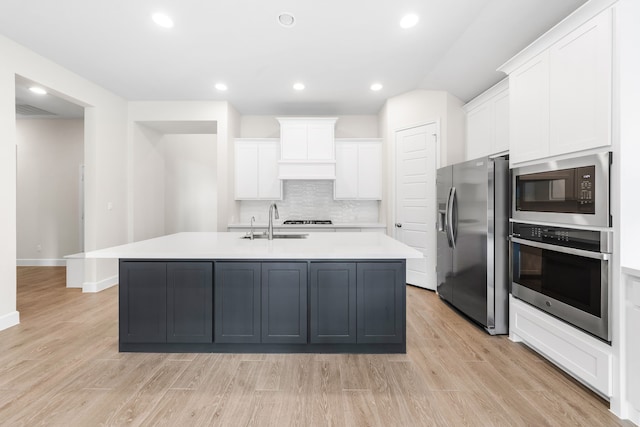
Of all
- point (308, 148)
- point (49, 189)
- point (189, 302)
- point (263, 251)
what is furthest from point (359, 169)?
point (49, 189)

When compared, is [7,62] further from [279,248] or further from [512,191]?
[512,191]

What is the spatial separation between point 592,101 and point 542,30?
1.20 metres

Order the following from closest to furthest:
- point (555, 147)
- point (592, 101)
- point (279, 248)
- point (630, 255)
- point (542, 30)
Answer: point (630, 255) < point (592, 101) < point (555, 147) < point (279, 248) < point (542, 30)

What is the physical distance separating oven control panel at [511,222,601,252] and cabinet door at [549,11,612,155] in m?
0.54

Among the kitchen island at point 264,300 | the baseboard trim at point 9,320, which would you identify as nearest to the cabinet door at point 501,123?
the kitchen island at point 264,300

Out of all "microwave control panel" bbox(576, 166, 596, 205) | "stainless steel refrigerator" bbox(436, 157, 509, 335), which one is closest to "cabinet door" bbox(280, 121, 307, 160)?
"stainless steel refrigerator" bbox(436, 157, 509, 335)

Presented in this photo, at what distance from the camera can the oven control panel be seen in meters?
1.89

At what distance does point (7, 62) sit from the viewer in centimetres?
304

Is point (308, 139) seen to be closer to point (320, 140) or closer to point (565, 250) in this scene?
point (320, 140)

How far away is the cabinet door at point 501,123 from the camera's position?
3268 millimetres

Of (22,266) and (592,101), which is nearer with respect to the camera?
(592,101)

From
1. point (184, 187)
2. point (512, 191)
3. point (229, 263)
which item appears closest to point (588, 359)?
point (512, 191)

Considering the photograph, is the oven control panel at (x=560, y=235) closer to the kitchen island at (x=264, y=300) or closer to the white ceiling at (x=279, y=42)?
the kitchen island at (x=264, y=300)

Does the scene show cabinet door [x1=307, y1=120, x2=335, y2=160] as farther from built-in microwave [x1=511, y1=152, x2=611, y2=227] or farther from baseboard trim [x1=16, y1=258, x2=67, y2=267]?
baseboard trim [x1=16, y1=258, x2=67, y2=267]
